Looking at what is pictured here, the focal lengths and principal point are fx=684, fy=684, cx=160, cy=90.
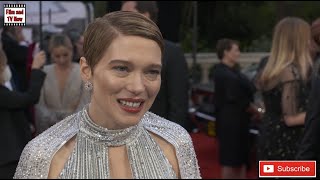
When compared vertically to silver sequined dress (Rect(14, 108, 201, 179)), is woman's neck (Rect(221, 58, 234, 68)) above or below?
below

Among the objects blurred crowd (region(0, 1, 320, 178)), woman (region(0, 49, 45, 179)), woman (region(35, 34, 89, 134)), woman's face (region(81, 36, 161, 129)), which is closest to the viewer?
woman's face (region(81, 36, 161, 129))

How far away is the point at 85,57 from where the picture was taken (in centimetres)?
118

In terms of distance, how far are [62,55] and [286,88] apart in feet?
4.54

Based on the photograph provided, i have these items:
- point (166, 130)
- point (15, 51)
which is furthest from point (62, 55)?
point (166, 130)

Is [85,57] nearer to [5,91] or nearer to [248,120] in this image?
[5,91]

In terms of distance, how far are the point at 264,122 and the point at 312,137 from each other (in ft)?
3.66

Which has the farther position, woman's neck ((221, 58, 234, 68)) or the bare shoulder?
woman's neck ((221, 58, 234, 68))

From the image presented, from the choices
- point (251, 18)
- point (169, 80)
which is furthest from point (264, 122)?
point (251, 18)

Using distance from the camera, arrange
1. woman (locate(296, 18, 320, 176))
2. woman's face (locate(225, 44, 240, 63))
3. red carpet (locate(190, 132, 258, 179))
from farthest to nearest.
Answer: red carpet (locate(190, 132, 258, 179)), woman's face (locate(225, 44, 240, 63)), woman (locate(296, 18, 320, 176))

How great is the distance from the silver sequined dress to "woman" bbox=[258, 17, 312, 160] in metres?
2.13

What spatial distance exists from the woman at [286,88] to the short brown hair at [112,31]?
88.8 inches

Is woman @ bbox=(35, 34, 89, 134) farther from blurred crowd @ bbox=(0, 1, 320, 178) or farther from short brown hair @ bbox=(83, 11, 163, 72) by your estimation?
short brown hair @ bbox=(83, 11, 163, 72)

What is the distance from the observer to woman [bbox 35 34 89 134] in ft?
12.7

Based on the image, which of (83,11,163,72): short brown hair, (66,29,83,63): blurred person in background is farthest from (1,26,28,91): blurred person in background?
(83,11,163,72): short brown hair
